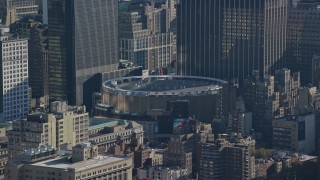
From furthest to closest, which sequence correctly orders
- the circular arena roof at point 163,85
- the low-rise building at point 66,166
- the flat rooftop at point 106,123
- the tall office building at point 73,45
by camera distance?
the tall office building at point 73,45, the circular arena roof at point 163,85, the flat rooftop at point 106,123, the low-rise building at point 66,166

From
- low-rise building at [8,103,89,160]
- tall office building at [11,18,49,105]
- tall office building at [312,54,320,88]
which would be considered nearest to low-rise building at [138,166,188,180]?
low-rise building at [8,103,89,160]

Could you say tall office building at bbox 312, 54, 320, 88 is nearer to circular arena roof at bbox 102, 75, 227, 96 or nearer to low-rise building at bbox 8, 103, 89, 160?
circular arena roof at bbox 102, 75, 227, 96

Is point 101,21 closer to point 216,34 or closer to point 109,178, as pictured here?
point 216,34

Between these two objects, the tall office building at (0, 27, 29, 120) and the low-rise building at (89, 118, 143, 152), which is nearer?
the low-rise building at (89, 118, 143, 152)

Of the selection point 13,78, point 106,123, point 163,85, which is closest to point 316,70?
point 163,85

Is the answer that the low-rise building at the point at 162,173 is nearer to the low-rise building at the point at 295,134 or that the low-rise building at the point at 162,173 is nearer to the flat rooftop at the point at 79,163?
the low-rise building at the point at 295,134

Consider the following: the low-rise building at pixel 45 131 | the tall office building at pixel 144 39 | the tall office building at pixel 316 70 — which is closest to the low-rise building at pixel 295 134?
the tall office building at pixel 316 70
